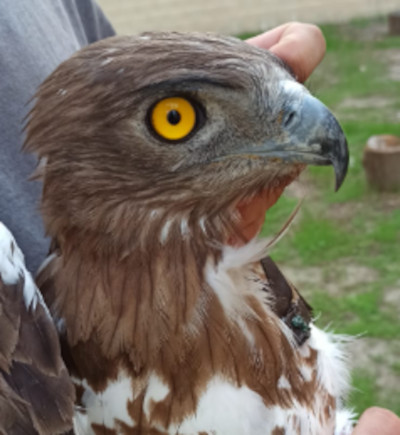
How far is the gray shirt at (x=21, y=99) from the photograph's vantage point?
1834mm

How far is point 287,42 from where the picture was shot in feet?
6.12

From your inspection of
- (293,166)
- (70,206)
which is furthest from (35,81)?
(293,166)

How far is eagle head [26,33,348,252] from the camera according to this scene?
4.67 feet

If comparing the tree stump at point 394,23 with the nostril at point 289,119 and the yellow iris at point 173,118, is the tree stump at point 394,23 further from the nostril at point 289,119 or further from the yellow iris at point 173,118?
the yellow iris at point 173,118

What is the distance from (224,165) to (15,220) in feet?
2.10

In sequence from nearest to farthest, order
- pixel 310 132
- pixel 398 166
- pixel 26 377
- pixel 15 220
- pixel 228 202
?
1. pixel 26 377
2. pixel 310 132
3. pixel 228 202
4. pixel 15 220
5. pixel 398 166

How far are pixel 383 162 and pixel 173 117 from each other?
461cm

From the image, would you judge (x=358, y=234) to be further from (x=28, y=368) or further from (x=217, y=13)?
(x=217, y=13)

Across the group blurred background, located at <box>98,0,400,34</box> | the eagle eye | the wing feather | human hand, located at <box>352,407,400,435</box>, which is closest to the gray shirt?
the wing feather

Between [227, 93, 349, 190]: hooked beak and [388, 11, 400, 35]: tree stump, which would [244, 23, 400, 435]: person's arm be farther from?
[388, 11, 400, 35]: tree stump

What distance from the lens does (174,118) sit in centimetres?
143

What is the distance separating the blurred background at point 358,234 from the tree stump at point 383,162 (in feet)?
0.06

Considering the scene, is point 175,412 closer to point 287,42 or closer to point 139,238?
point 139,238

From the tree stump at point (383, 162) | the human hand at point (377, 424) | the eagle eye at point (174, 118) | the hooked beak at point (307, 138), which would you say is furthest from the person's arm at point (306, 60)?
the tree stump at point (383, 162)
